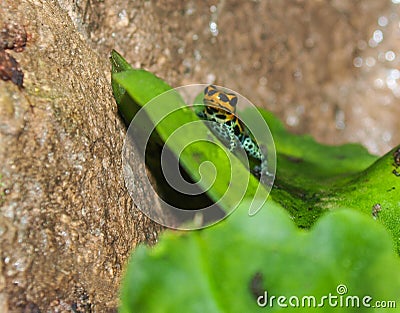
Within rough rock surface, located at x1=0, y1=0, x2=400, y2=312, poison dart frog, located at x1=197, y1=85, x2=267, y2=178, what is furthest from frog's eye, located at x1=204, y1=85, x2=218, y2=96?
rough rock surface, located at x1=0, y1=0, x2=400, y2=312

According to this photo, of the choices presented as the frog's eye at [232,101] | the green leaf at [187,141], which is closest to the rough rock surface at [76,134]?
the green leaf at [187,141]

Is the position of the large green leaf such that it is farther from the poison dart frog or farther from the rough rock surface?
the poison dart frog

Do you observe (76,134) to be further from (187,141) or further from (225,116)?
(225,116)

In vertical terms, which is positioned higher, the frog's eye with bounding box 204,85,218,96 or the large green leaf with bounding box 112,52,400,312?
the frog's eye with bounding box 204,85,218,96

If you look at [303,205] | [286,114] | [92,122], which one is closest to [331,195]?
[303,205]

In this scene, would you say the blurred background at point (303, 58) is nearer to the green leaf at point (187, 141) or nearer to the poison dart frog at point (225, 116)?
the poison dart frog at point (225, 116)

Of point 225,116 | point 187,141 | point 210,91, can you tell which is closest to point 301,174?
point 225,116
